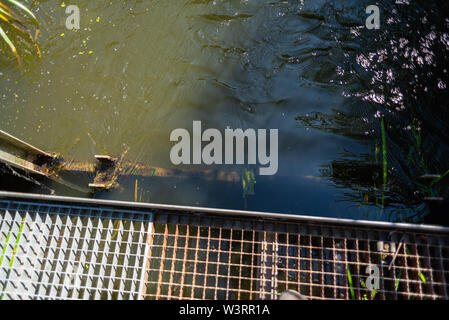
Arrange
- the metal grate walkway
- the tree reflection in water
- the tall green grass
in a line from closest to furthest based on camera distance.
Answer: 1. the metal grate walkway
2. the tree reflection in water
3. the tall green grass

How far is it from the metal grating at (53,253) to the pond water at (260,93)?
722 mm

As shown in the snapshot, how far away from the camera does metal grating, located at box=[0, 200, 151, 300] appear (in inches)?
84.4

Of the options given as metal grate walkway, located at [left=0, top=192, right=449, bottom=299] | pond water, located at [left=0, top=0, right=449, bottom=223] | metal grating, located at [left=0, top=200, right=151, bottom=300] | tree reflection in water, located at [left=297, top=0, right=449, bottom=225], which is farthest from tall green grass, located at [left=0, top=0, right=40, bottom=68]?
tree reflection in water, located at [left=297, top=0, right=449, bottom=225]

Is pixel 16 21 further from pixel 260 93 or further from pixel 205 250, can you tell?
pixel 205 250

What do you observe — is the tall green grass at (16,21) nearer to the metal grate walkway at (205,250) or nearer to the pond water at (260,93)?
the pond water at (260,93)

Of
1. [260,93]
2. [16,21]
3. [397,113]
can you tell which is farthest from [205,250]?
[16,21]

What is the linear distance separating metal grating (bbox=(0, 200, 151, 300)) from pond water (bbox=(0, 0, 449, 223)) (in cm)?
72

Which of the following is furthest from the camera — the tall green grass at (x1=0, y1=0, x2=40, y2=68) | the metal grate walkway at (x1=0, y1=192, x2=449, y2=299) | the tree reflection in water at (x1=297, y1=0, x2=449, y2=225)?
the tall green grass at (x1=0, y1=0, x2=40, y2=68)

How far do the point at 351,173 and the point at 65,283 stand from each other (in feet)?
10.6

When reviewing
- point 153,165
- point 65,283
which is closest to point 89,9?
point 153,165

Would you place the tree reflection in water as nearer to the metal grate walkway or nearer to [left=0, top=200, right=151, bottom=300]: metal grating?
the metal grate walkway

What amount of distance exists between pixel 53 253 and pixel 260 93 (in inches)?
115

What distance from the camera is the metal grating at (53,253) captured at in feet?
7.03

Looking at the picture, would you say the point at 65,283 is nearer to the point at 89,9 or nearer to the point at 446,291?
the point at 446,291
